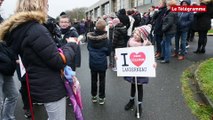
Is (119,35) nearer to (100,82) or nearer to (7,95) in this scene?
(100,82)

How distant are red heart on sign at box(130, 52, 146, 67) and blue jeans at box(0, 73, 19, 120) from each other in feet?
6.72

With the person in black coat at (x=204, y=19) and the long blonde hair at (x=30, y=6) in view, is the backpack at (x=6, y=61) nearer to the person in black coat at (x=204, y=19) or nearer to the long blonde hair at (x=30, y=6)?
the long blonde hair at (x=30, y=6)

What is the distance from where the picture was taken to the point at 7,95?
4.07m

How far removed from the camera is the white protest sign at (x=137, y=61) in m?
4.60

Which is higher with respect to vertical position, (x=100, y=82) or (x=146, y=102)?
(x=100, y=82)

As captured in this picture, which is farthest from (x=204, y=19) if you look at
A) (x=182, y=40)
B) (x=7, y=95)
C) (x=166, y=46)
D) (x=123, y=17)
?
(x=7, y=95)

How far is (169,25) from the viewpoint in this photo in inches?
330

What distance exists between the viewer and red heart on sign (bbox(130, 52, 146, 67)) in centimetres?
466

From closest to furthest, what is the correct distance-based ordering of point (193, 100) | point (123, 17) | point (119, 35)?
point (193, 100), point (119, 35), point (123, 17)

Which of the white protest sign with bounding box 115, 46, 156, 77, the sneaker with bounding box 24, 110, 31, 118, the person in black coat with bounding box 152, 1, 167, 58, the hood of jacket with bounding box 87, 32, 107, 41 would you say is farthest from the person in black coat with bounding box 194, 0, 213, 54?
the sneaker with bounding box 24, 110, 31, 118

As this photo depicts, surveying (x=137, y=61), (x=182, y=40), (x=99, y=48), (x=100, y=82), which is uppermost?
(x=99, y=48)

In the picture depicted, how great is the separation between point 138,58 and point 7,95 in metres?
2.26

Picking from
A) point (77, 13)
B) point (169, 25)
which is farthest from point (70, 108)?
point (77, 13)

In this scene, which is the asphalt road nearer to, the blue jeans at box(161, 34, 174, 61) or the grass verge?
the grass verge
